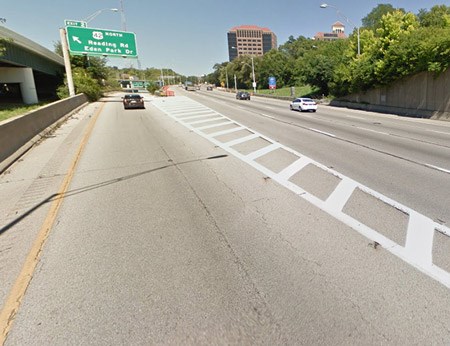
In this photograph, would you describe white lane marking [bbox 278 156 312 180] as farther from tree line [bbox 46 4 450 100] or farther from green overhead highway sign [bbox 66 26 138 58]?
green overhead highway sign [bbox 66 26 138 58]

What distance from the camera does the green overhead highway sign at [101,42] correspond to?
102 ft

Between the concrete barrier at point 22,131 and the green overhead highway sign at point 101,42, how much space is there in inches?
648

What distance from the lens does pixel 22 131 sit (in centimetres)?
1171

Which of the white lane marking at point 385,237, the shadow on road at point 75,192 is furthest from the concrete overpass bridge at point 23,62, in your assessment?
the white lane marking at point 385,237

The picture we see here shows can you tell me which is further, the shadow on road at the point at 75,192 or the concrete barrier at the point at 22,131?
the concrete barrier at the point at 22,131

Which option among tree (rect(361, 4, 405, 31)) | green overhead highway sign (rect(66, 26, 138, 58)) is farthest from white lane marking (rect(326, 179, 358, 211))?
tree (rect(361, 4, 405, 31))

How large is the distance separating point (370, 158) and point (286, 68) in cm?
8438

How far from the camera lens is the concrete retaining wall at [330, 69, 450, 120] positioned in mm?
21875

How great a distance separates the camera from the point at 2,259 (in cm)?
409

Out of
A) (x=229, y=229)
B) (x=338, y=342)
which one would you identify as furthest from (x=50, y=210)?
(x=338, y=342)

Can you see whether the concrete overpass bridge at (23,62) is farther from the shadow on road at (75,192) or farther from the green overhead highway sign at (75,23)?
the shadow on road at (75,192)

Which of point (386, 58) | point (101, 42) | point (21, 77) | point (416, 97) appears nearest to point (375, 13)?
point (386, 58)

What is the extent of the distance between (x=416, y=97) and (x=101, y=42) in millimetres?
30797

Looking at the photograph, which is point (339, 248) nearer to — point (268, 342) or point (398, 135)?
point (268, 342)
